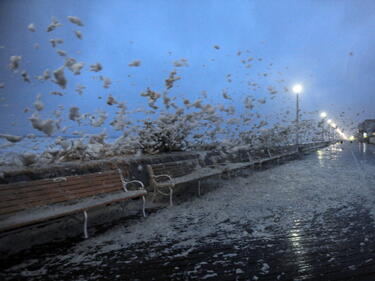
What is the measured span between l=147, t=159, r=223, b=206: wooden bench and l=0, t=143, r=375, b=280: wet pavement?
1816 millimetres

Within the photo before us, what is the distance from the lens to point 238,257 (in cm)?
300

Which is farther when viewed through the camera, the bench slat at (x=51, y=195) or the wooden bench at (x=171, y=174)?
the wooden bench at (x=171, y=174)

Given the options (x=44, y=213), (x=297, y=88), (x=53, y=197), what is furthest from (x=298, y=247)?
(x=297, y=88)

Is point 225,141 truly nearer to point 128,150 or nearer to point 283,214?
point 128,150

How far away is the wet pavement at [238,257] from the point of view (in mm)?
2652

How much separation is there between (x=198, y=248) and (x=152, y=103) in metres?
5.38

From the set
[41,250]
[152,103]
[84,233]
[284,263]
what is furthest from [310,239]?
[152,103]

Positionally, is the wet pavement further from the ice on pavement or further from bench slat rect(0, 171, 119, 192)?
bench slat rect(0, 171, 119, 192)

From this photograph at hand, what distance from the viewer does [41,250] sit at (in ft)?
11.7

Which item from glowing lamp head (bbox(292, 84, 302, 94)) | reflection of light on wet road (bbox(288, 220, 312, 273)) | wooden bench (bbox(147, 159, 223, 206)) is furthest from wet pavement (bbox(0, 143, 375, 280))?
glowing lamp head (bbox(292, 84, 302, 94))

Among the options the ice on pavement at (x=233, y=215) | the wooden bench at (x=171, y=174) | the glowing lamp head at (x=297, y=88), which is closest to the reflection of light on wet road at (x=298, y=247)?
the ice on pavement at (x=233, y=215)

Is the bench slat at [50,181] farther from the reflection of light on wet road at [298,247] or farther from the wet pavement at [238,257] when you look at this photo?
the reflection of light on wet road at [298,247]

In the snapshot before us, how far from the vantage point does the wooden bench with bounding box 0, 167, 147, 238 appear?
3.47 m

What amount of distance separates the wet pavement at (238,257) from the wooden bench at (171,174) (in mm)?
1816
